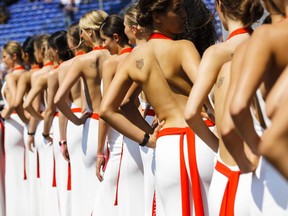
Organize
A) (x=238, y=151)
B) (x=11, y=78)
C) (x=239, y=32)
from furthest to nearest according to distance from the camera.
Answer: (x=11, y=78) < (x=239, y=32) < (x=238, y=151)

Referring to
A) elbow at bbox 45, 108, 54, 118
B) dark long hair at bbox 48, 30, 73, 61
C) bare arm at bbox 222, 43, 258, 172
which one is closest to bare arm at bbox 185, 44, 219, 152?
bare arm at bbox 222, 43, 258, 172

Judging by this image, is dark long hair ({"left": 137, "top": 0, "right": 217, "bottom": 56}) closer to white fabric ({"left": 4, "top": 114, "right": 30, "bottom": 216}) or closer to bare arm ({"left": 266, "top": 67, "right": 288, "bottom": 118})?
bare arm ({"left": 266, "top": 67, "right": 288, "bottom": 118})

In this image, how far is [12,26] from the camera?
72.5ft

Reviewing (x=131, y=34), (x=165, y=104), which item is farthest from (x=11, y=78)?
(x=165, y=104)

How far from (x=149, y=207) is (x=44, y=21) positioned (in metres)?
16.0

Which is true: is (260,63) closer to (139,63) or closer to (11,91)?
(139,63)

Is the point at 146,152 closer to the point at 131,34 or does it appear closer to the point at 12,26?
the point at 131,34

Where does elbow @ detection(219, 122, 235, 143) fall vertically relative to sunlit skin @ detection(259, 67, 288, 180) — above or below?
below

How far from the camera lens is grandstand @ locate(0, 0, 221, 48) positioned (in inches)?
773

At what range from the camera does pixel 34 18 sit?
21.7 meters

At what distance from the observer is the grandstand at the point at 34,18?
64.4ft

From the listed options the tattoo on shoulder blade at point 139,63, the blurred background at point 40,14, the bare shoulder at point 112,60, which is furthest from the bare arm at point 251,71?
the blurred background at point 40,14

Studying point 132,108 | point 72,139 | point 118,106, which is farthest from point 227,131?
point 72,139

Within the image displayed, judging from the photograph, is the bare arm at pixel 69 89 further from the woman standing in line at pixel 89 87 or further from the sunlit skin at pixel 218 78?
the sunlit skin at pixel 218 78
